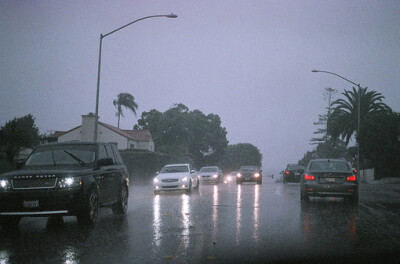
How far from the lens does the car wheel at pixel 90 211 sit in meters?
9.66

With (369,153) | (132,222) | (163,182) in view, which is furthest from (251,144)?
(132,222)

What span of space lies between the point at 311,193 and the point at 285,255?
9.10 metres

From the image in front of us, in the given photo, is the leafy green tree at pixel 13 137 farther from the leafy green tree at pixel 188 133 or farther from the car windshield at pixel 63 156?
the car windshield at pixel 63 156

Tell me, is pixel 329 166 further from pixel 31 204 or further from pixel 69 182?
pixel 31 204

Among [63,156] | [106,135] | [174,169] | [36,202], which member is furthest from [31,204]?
[106,135]

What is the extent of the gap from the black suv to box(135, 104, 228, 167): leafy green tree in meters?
62.1

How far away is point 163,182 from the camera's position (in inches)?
858

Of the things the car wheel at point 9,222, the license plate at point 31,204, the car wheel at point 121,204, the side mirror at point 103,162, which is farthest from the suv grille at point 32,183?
the car wheel at point 121,204

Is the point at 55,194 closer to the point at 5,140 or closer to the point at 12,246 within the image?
the point at 12,246

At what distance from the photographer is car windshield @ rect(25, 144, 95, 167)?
1055cm

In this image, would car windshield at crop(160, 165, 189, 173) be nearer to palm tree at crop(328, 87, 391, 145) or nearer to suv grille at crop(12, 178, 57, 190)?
suv grille at crop(12, 178, 57, 190)

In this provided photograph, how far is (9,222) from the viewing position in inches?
382

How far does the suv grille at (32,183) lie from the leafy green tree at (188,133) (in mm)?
63729

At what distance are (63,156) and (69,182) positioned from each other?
1518 millimetres
